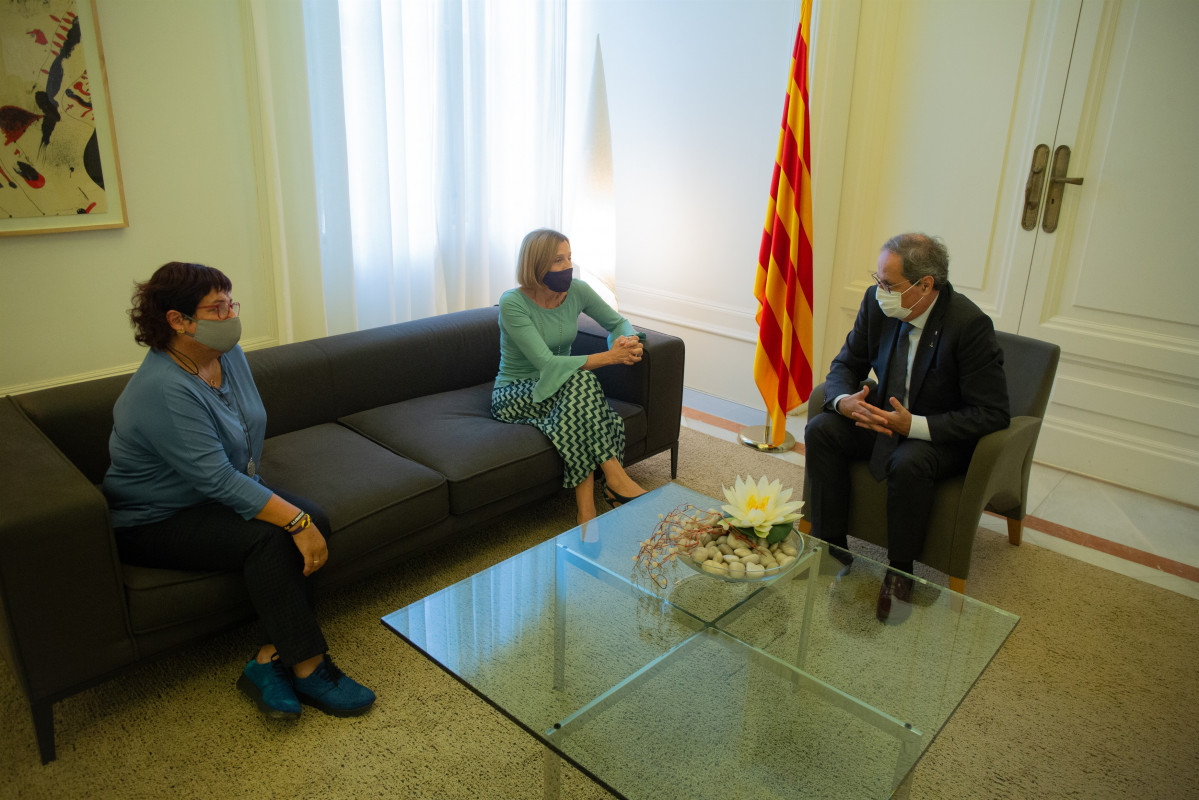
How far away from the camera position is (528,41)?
13.8 ft

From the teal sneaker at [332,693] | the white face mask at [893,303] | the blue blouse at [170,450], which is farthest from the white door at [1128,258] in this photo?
the blue blouse at [170,450]

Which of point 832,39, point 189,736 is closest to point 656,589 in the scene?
point 189,736

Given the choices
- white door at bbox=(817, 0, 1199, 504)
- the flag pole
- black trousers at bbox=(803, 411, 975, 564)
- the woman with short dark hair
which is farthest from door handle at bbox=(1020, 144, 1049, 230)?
the woman with short dark hair

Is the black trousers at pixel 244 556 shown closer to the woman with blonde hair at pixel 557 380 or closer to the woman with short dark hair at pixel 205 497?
the woman with short dark hair at pixel 205 497

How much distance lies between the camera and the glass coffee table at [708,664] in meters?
1.62

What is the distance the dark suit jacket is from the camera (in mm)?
2539

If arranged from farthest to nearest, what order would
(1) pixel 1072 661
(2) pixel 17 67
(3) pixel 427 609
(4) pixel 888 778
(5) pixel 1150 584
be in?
(5) pixel 1150 584 < (2) pixel 17 67 < (1) pixel 1072 661 < (3) pixel 427 609 < (4) pixel 888 778

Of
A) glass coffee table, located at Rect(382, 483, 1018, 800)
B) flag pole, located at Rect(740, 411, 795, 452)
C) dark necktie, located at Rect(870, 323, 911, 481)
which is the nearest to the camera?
glass coffee table, located at Rect(382, 483, 1018, 800)

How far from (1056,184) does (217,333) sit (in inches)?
129

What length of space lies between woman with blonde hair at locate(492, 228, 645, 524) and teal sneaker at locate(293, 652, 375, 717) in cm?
105

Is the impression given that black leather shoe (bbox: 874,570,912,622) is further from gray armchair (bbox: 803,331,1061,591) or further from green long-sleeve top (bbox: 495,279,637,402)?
green long-sleeve top (bbox: 495,279,637,402)

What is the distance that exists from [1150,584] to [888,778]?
6.06 ft

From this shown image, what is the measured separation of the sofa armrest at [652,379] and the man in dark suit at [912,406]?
28.7 inches

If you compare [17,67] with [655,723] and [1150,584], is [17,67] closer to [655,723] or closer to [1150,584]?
[655,723]
